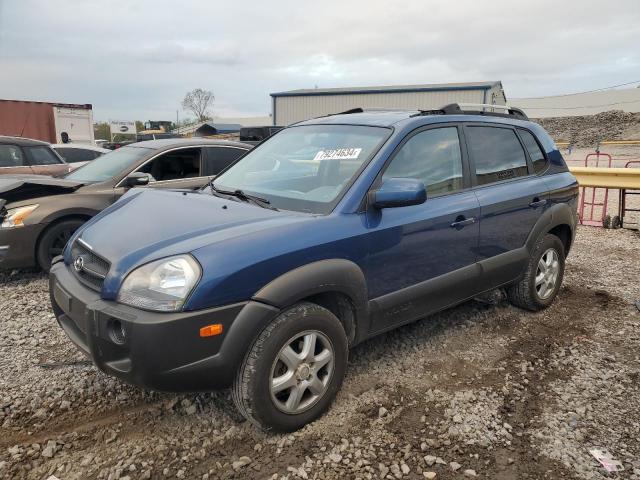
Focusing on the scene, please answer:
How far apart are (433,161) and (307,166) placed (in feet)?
2.96

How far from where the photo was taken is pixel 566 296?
5082 mm

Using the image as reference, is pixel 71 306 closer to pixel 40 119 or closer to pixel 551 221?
pixel 551 221

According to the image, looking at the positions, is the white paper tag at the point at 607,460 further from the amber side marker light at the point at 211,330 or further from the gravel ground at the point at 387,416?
the amber side marker light at the point at 211,330

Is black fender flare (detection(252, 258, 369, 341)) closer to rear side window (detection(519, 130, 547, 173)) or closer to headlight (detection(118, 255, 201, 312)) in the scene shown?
headlight (detection(118, 255, 201, 312))

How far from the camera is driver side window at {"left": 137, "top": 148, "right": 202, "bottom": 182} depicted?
228 inches

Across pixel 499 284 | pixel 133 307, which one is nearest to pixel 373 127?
pixel 499 284

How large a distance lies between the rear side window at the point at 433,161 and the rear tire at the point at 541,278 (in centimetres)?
129

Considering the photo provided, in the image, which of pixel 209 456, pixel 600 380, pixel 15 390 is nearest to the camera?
pixel 209 456

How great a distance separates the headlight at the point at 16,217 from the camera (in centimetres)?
492

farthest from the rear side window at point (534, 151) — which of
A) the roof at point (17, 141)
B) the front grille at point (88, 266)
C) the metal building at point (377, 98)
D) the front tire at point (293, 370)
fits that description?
the metal building at point (377, 98)

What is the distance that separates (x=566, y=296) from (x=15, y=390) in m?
4.93

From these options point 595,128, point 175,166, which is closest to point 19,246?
point 175,166

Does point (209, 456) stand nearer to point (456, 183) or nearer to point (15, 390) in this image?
point (15, 390)

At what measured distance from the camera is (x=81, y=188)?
5.42m
